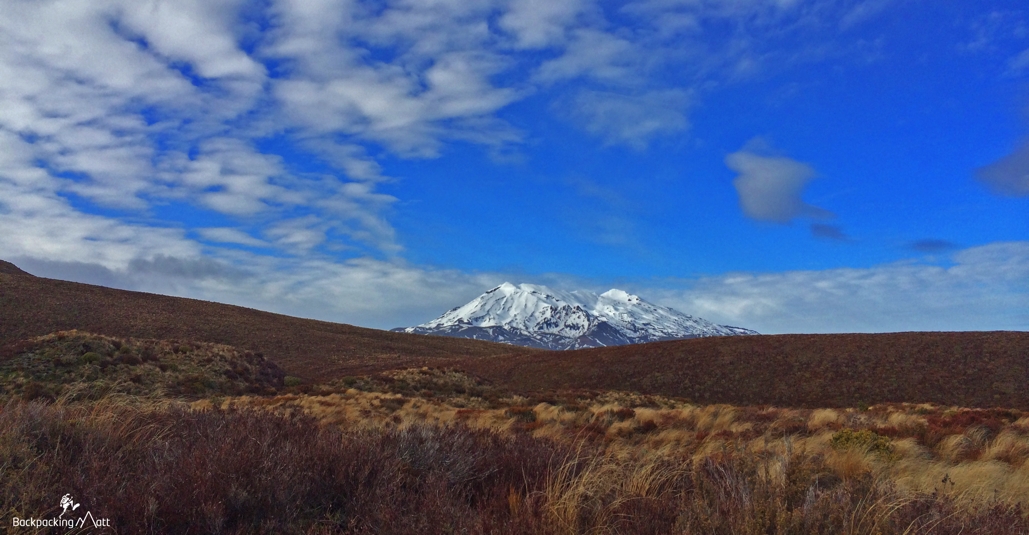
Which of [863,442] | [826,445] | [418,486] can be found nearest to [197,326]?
[826,445]

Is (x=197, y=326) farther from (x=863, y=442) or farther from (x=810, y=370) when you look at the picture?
(x=863, y=442)

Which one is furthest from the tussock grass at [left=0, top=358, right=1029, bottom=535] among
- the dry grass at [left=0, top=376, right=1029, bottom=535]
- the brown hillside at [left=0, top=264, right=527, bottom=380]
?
the brown hillside at [left=0, top=264, right=527, bottom=380]

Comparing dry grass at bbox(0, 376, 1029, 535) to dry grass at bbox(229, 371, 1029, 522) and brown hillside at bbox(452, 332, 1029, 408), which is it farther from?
brown hillside at bbox(452, 332, 1029, 408)

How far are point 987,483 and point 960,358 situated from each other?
43890mm

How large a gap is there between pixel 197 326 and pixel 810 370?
2365 inches

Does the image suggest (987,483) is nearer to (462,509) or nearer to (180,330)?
(462,509)

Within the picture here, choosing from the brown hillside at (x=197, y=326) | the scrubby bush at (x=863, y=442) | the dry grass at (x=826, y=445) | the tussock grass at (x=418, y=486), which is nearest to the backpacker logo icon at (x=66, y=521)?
the tussock grass at (x=418, y=486)

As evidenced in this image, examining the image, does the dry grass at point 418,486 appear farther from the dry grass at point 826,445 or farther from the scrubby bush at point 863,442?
the scrubby bush at point 863,442

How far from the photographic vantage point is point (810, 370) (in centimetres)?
4056

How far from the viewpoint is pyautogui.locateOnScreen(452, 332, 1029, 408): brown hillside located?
36.0 meters

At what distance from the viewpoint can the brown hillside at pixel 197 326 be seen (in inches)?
1953

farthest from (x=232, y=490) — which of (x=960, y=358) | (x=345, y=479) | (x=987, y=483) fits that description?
(x=960, y=358)

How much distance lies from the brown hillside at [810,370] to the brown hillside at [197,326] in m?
14.8

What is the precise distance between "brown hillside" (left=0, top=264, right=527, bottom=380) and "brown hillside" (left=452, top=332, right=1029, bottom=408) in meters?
14.8
